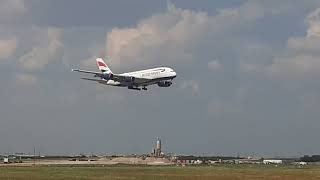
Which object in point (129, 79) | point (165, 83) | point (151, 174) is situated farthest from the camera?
point (129, 79)

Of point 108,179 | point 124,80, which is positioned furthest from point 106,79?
point 108,179

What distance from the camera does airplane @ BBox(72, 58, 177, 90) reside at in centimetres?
12281

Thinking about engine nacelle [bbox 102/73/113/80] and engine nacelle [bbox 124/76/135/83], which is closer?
engine nacelle [bbox 102/73/113/80]

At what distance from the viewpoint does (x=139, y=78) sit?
4860 inches

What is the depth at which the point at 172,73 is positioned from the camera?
126 meters

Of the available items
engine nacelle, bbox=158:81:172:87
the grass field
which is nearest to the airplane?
engine nacelle, bbox=158:81:172:87

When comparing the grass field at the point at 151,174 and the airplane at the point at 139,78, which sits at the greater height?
the airplane at the point at 139,78

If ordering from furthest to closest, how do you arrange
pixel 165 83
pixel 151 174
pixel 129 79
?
pixel 129 79 → pixel 165 83 → pixel 151 174

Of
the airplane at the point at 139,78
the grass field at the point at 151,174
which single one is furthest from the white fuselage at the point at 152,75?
the grass field at the point at 151,174

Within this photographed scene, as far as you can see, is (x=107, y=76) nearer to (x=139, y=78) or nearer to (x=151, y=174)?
(x=139, y=78)

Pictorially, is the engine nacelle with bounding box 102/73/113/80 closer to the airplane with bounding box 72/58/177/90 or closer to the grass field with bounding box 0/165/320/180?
the airplane with bounding box 72/58/177/90

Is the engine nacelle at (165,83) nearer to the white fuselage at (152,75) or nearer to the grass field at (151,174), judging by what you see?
the white fuselage at (152,75)

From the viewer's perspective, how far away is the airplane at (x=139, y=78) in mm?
122812

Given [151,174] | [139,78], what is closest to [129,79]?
[139,78]
